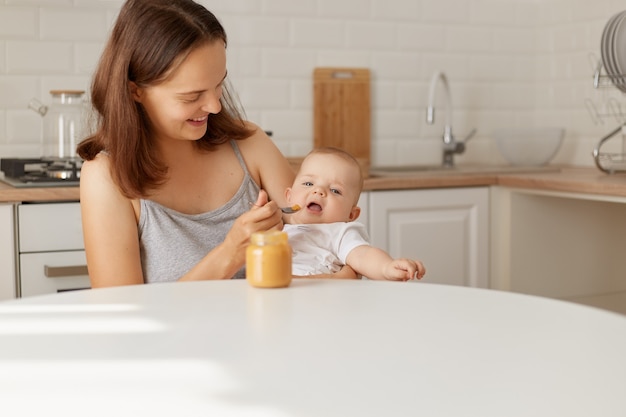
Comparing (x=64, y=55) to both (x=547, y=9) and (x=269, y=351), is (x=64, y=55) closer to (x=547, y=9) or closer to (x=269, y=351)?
(x=547, y=9)

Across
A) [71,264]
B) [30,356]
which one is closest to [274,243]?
[30,356]

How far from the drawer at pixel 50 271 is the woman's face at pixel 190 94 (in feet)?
3.04

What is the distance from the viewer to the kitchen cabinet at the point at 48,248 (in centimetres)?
271

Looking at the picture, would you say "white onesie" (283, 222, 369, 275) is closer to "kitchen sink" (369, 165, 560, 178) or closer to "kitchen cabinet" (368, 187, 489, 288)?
"kitchen cabinet" (368, 187, 489, 288)

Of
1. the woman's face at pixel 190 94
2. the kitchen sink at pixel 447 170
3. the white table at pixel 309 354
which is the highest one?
the woman's face at pixel 190 94

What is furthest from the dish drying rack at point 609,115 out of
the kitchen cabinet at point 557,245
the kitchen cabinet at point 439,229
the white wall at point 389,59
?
the kitchen cabinet at point 439,229

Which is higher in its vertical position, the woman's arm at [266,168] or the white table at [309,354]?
the woman's arm at [266,168]

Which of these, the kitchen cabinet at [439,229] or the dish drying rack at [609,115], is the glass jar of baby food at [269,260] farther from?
the dish drying rack at [609,115]

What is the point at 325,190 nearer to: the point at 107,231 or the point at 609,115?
the point at 107,231

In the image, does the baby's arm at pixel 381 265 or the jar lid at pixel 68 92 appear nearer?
the baby's arm at pixel 381 265

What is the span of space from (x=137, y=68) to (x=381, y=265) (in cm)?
68

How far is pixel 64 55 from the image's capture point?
334 centimetres

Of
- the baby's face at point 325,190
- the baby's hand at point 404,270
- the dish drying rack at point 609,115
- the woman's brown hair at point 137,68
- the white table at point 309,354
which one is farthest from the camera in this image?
the dish drying rack at point 609,115

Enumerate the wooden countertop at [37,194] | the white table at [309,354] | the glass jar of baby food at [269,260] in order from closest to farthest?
the white table at [309,354]
the glass jar of baby food at [269,260]
the wooden countertop at [37,194]
